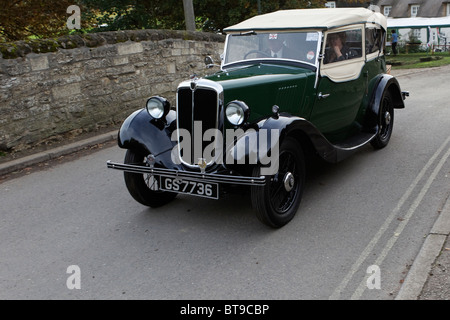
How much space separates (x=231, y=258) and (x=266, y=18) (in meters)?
3.66

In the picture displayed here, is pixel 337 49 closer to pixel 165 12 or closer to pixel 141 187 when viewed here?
pixel 141 187

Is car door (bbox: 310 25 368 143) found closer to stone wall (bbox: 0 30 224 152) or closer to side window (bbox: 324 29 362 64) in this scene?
side window (bbox: 324 29 362 64)

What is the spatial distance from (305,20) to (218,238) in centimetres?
305

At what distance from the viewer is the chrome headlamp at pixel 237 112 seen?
14.7 ft

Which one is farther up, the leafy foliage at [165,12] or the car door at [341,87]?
the leafy foliage at [165,12]

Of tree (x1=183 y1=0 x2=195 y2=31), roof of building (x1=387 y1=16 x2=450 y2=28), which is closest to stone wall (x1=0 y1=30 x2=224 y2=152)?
tree (x1=183 y1=0 x2=195 y2=31)

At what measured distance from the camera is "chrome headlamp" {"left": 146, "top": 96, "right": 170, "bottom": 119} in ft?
16.5

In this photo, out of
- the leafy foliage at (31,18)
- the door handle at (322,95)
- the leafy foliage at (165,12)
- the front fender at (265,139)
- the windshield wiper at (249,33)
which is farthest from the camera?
the leafy foliage at (165,12)

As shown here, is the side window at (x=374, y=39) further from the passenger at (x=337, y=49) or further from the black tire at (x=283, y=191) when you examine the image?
the black tire at (x=283, y=191)

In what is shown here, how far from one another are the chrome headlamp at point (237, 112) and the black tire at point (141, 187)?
1107mm

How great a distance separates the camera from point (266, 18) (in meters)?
6.49

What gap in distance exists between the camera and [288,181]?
187 inches

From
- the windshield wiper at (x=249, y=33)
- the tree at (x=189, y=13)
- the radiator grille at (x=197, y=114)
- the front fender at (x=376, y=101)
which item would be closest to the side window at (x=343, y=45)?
the front fender at (x=376, y=101)
